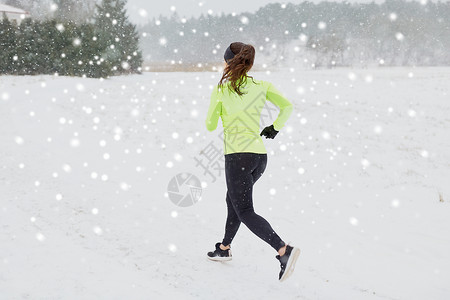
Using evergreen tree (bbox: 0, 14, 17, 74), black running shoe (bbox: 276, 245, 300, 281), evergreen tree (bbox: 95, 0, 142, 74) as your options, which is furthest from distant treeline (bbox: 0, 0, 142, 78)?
black running shoe (bbox: 276, 245, 300, 281)

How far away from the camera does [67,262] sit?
11.5 feet

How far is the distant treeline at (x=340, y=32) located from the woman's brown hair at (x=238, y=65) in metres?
62.7

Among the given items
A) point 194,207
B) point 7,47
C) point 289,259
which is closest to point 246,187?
point 289,259

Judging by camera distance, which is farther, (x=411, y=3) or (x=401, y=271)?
(x=411, y=3)

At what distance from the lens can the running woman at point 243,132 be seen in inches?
130

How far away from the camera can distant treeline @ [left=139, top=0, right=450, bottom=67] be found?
74.8 metres

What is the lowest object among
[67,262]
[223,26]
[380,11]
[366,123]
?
[67,262]

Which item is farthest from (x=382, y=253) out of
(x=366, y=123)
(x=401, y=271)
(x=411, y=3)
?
(x=411, y=3)

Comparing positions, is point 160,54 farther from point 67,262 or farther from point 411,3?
point 67,262

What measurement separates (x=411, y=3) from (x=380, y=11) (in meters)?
10.8

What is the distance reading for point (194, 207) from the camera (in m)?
6.16

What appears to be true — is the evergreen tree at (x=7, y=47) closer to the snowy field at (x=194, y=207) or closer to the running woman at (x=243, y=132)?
the snowy field at (x=194, y=207)

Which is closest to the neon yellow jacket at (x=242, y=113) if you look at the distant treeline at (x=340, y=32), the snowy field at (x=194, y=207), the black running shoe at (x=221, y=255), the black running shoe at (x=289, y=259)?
the black running shoe at (x=289, y=259)

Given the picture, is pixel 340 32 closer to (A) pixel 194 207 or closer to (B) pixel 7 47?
(B) pixel 7 47
